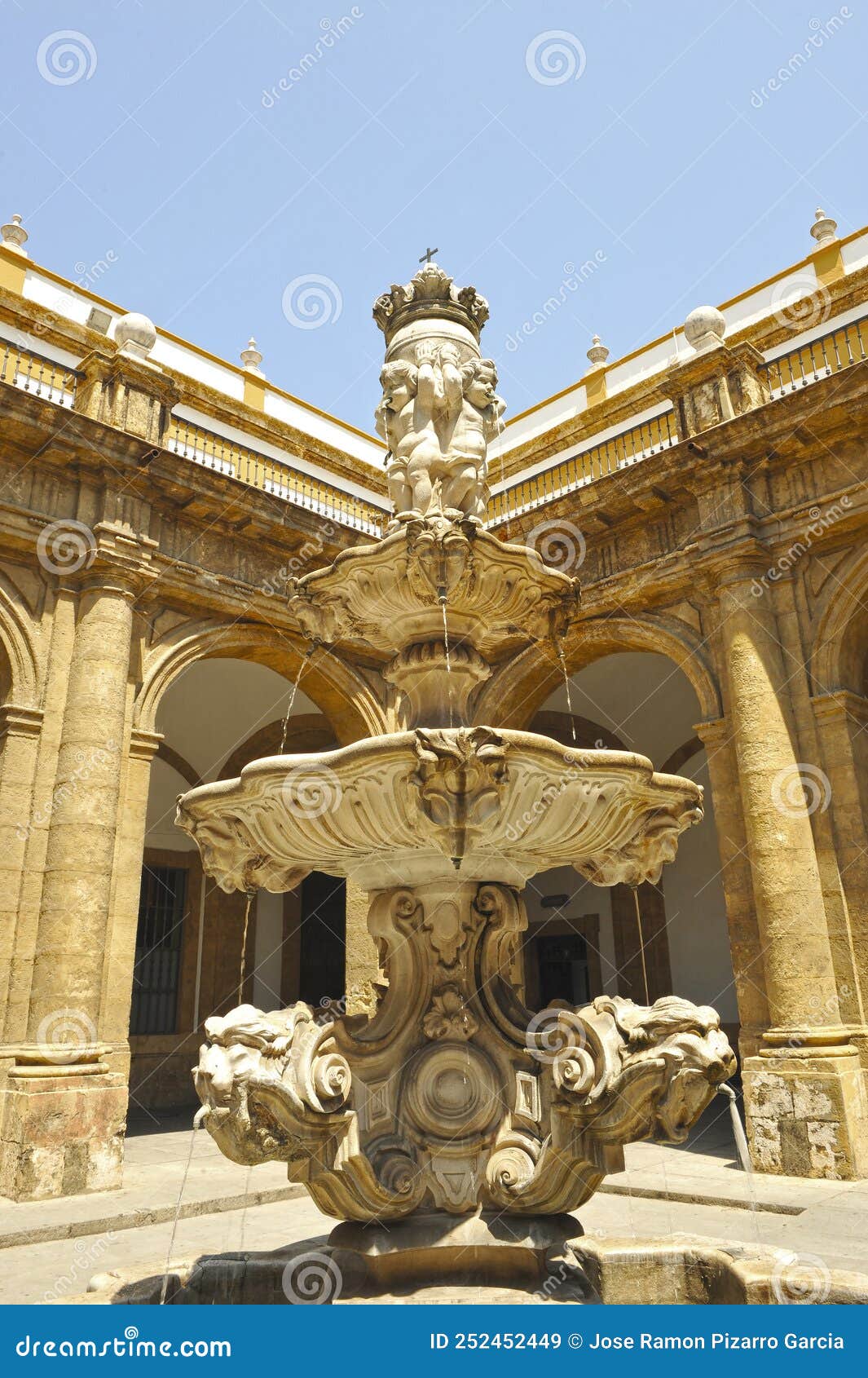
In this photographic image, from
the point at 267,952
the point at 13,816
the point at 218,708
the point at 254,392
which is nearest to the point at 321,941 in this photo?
the point at 267,952

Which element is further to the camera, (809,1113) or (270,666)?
(270,666)

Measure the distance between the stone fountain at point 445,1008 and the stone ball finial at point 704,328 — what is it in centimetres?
704

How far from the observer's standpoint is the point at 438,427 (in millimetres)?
4738

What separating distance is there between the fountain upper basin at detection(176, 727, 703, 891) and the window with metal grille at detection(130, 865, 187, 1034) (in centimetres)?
1004

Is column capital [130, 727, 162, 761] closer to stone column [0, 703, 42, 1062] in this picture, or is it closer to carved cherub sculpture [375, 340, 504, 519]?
stone column [0, 703, 42, 1062]

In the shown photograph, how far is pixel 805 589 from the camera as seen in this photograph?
8930 millimetres

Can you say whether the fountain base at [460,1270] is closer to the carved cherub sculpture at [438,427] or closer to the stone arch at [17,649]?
the carved cherub sculpture at [438,427]

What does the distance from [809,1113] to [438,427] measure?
20.0 ft

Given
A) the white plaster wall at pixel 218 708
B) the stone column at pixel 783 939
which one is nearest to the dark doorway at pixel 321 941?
the white plaster wall at pixel 218 708

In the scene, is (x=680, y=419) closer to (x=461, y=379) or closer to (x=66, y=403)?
(x=461, y=379)

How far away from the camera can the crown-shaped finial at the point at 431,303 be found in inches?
202

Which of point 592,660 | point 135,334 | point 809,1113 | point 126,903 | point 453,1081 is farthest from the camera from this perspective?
point 592,660

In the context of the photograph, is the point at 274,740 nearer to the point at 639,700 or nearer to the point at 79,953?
the point at 639,700

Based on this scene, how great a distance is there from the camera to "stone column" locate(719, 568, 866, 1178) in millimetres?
7234
